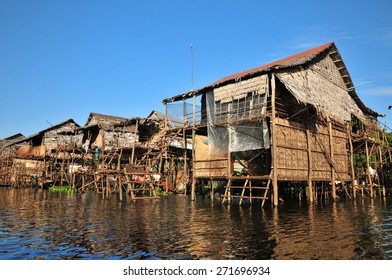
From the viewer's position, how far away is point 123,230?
29.2ft

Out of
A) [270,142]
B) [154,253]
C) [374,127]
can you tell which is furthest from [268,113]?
[374,127]

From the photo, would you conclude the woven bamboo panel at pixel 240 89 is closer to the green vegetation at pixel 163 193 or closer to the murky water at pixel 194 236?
the murky water at pixel 194 236

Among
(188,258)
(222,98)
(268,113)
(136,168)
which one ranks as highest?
(222,98)

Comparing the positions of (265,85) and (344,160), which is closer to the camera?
(265,85)

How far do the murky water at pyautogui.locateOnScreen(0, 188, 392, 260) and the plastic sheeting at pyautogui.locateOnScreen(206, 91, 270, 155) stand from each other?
5.02m

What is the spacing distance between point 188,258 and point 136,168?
13282mm

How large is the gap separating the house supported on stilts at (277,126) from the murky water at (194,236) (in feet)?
15.3

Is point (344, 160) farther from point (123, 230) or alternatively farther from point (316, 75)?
point (123, 230)

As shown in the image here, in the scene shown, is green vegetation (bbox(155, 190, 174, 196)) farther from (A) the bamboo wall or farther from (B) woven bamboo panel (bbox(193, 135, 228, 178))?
(A) the bamboo wall

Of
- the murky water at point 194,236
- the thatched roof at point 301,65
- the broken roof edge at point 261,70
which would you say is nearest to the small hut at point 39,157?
the broken roof edge at point 261,70

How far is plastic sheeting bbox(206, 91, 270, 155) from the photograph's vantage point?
15.8m

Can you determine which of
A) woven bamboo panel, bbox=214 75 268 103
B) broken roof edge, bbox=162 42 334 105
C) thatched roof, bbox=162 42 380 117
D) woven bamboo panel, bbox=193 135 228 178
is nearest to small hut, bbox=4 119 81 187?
broken roof edge, bbox=162 42 334 105

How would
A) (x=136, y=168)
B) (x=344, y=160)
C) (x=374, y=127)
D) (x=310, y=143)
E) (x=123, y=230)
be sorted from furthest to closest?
(x=374, y=127) → (x=344, y=160) → (x=136, y=168) → (x=310, y=143) → (x=123, y=230)

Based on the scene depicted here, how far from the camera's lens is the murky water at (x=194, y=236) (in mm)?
6418
